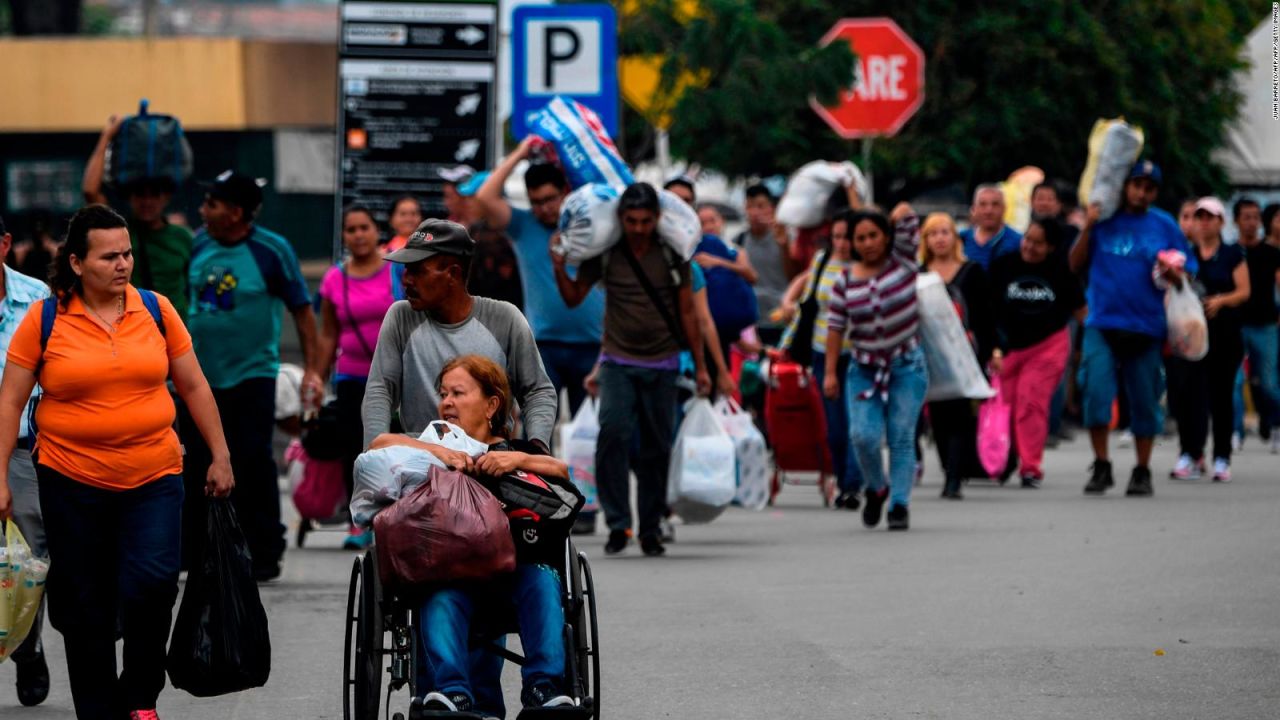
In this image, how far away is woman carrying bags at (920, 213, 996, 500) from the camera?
15.4 metres

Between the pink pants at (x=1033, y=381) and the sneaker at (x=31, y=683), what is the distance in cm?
875

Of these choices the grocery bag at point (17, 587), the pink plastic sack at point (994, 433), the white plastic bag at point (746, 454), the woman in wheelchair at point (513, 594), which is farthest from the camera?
the pink plastic sack at point (994, 433)

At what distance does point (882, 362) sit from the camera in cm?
1314

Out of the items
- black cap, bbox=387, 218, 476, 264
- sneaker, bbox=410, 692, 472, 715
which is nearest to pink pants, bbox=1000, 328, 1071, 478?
black cap, bbox=387, 218, 476, 264

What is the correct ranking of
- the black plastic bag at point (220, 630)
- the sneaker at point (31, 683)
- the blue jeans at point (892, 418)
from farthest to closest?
the blue jeans at point (892, 418)
the sneaker at point (31, 683)
the black plastic bag at point (220, 630)

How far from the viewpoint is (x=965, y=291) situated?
15.5 meters

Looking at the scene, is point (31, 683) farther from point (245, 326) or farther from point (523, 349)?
point (245, 326)

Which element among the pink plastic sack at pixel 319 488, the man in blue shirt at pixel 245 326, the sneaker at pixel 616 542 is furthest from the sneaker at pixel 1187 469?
the man in blue shirt at pixel 245 326

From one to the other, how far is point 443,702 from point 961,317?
9.48 metres

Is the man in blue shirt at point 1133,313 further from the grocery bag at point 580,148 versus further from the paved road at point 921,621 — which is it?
the grocery bag at point 580,148

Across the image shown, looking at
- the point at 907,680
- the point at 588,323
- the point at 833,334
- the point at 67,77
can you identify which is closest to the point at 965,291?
the point at 833,334

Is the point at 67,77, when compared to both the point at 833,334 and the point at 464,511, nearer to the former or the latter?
the point at 833,334

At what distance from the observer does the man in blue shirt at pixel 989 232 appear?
1633cm

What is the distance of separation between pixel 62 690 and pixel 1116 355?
837cm
